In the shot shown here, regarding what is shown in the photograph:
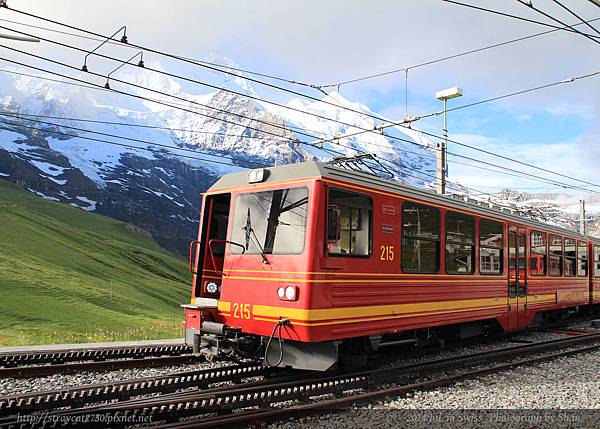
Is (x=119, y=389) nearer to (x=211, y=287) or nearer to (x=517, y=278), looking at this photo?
(x=211, y=287)

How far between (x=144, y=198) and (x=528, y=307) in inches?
6109

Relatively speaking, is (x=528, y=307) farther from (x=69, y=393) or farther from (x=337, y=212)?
(x=69, y=393)

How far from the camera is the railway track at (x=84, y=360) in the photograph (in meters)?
7.98

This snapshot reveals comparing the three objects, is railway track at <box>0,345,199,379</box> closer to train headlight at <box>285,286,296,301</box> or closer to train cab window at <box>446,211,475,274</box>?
train headlight at <box>285,286,296,301</box>

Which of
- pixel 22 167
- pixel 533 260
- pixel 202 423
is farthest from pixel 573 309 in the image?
pixel 22 167

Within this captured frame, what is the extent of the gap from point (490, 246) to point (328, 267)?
544 centimetres

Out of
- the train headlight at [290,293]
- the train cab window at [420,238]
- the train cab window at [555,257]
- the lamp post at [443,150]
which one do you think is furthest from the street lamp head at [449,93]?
the train headlight at [290,293]

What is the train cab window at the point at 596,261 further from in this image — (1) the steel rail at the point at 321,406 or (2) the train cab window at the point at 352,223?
(2) the train cab window at the point at 352,223

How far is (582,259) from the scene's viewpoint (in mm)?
17344

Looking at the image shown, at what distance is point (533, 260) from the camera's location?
45.0 feet

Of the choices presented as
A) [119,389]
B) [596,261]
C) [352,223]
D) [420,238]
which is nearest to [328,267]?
[352,223]

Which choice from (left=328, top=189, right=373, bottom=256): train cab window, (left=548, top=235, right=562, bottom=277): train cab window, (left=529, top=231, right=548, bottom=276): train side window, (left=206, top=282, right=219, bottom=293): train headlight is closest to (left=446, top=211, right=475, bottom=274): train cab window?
(left=328, top=189, right=373, bottom=256): train cab window

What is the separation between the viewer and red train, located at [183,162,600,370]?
7.77 metres

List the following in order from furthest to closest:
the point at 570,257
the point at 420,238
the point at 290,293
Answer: the point at 570,257 < the point at 420,238 < the point at 290,293
